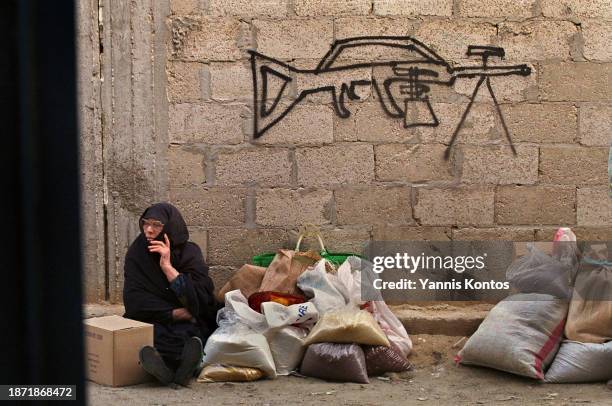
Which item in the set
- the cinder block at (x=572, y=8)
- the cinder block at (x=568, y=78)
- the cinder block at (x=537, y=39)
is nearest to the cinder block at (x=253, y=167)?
the cinder block at (x=537, y=39)

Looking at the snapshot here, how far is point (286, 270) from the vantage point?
5.12 meters

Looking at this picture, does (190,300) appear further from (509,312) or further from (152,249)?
Answer: (509,312)

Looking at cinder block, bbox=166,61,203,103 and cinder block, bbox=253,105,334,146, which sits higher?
cinder block, bbox=166,61,203,103

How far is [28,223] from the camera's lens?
102 cm

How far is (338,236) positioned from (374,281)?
1.72 ft

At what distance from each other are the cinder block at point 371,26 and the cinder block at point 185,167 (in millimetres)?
1191

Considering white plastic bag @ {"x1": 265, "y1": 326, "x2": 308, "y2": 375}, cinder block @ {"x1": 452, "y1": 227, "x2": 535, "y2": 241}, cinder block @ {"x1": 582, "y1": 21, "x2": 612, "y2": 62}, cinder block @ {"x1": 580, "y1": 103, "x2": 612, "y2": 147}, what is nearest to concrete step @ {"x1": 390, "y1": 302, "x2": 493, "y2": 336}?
cinder block @ {"x1": 452, "y1": 227, "x2": 535, "y2": 241}

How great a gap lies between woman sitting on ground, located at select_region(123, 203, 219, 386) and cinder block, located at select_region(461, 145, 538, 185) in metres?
1.87

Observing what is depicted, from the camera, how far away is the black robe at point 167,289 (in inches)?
185

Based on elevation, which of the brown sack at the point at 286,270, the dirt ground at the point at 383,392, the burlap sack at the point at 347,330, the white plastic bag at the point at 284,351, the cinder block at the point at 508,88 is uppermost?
the cinder block at the point at 508,88

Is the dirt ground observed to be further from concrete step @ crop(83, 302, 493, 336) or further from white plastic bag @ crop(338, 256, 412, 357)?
concrete step @ crop(83, 302, 493, 336)

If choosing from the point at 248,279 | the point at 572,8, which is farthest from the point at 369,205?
the point at 572,8

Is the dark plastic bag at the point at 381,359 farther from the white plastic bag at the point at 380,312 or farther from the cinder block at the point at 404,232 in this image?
the cinder block at the point at 404,232

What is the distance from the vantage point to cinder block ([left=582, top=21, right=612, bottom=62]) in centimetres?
554
